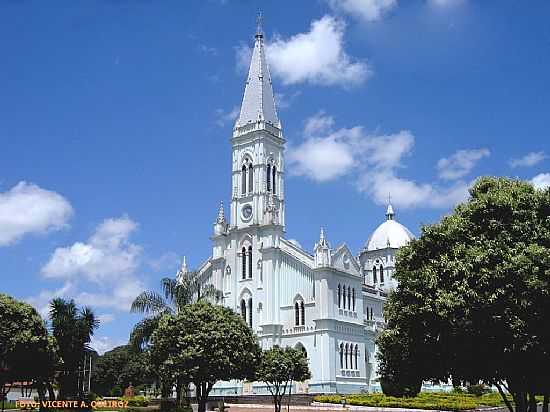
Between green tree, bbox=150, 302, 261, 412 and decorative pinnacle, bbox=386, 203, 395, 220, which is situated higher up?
decorative pinnacle, bbox=386, 203, 395, 220

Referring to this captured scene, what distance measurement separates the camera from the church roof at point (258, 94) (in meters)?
85.4

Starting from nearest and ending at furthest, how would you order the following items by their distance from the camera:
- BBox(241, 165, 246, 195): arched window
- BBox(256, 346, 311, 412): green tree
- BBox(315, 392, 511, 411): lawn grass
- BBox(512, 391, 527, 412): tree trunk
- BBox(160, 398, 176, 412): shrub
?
BBox(512, 391, 527, 412): tree trunk, BBox(160, 398, 176, 412): shrub, BBox(256, 346, 311, 412): green tree, BBox(315, 392, 511, 411): lawn grass, BBox(241, 165, 246, 195): arched window

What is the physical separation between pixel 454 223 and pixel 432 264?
6.02 ft

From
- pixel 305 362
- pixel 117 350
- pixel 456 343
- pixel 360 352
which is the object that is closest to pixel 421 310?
pixel 456 343

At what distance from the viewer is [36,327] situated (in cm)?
4734

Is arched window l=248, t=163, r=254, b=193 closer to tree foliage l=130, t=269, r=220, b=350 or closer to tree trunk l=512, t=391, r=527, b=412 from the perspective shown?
tree foliage l=130, t=269, r=220, b=350

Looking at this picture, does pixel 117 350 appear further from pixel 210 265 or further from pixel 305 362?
pixel 305 362

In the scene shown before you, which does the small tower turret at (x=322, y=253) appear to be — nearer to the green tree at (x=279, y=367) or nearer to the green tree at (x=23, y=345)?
the green tree at (x=279, y=367)

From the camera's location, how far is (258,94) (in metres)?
85.8

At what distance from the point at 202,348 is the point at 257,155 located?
43.5 m

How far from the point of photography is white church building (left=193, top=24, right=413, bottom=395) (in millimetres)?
75625

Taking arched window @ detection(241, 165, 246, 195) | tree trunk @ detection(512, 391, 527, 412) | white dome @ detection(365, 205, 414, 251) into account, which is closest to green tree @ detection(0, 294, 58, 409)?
tree trunk @ detection(512, 391, 527, 412)

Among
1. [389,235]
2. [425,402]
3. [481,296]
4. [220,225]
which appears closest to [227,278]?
[220,225]

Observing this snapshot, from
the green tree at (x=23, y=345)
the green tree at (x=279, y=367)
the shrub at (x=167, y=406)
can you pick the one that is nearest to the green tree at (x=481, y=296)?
the green tree at (x=279, y=367)
